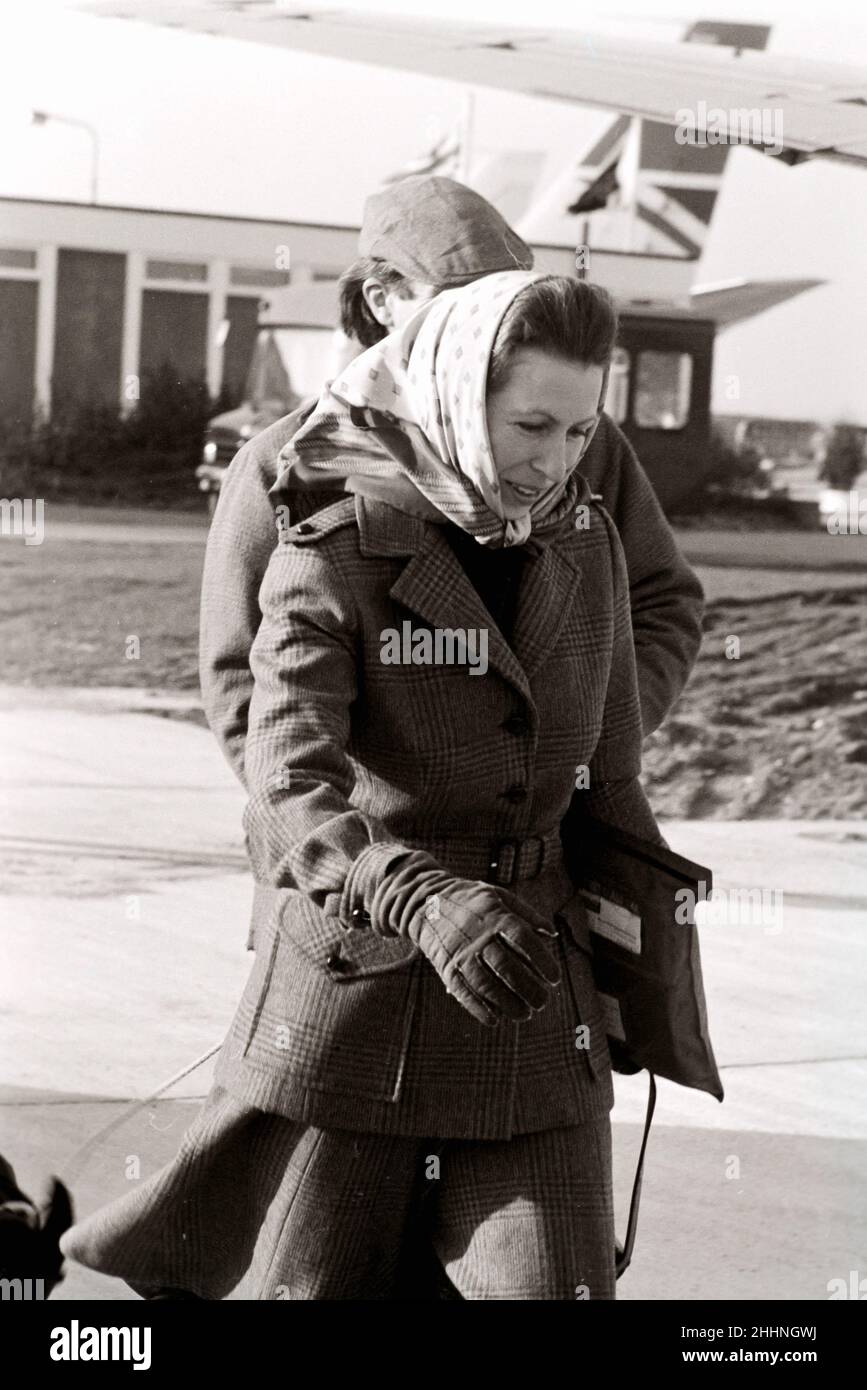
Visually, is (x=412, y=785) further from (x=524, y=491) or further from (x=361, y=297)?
(x=361, y=297)

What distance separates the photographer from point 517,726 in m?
2.12

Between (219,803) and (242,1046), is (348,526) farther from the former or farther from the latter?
(219,803)

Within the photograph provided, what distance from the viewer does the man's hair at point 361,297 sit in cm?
265

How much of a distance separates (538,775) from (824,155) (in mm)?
2297

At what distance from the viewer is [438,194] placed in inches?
104

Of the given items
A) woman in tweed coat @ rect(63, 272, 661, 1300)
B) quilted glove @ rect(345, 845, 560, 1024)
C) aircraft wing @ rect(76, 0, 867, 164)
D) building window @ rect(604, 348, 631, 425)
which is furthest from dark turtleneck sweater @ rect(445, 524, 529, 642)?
building window @ rect(604, 348, 631, 425)

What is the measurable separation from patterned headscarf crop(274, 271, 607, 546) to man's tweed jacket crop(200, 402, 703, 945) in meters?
0.29

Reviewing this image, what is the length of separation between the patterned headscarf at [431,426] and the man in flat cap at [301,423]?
344 mm

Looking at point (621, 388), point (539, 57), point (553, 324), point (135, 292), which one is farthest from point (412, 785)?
point (621, 388)

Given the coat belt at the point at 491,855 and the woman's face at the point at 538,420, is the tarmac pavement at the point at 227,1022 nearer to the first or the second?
the coat belt at the point at 491,855

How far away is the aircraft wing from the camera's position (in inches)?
195

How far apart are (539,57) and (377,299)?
10.6 feet

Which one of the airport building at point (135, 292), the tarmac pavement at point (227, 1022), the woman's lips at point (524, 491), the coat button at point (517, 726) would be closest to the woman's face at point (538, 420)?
the woman's lips at point (524, 491)

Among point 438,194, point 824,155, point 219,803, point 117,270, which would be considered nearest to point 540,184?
point 117,270
